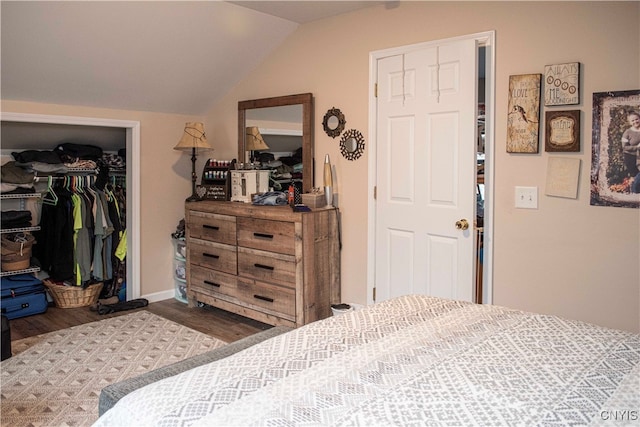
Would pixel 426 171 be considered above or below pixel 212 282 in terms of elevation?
above

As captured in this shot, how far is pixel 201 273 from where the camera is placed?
441cm

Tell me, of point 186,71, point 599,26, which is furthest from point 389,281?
point 186,71

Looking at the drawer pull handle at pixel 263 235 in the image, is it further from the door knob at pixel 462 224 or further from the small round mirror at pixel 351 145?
the door knob at pixel 462 224

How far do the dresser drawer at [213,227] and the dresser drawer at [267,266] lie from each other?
0.18m

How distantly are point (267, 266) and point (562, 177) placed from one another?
207cm

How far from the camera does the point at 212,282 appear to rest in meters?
A: 4.31

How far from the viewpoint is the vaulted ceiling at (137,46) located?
10.9 feet

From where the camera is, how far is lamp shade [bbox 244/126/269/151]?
445cm

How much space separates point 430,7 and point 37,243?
3.82 metres

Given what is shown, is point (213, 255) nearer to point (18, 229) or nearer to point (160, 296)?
point (160, 296)

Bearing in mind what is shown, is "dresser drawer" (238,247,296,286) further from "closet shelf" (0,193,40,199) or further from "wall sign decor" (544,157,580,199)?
"closet shelf" (0,193,40,199)

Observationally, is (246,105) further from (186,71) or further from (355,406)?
(355,406)

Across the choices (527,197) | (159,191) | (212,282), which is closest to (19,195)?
(159,191)
